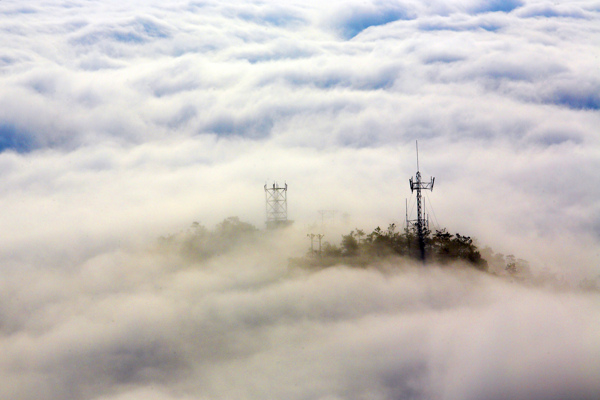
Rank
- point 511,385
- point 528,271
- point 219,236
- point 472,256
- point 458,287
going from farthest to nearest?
point 219,236, point 528,271, point 472,256, point 458,287, point 511,385

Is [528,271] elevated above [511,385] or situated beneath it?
elevated above

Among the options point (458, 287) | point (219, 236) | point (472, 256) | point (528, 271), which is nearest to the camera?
point (458, 287)

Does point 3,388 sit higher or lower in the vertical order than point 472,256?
lower

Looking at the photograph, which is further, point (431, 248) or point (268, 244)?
point (268, 244)

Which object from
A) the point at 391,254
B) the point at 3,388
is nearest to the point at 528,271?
the point at 391,254

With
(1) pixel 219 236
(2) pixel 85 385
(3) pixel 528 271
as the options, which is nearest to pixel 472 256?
(3) pixel 528 271

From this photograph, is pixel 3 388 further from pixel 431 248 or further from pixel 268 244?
pixel 431 248

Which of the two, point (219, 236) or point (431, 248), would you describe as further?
point (219, 236)

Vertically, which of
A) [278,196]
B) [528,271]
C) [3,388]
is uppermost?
[278,196]

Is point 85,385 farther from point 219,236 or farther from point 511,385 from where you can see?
point 511,385
